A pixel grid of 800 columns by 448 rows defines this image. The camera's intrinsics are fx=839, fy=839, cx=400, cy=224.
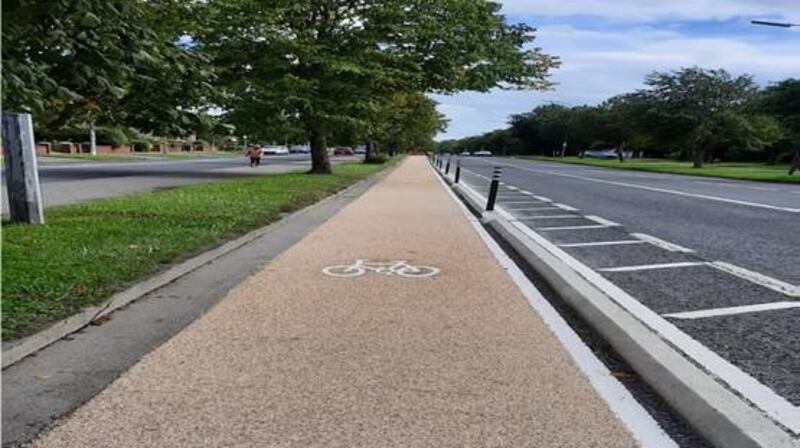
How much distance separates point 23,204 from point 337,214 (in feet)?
20.2

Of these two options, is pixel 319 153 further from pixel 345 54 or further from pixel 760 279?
pixel 760 279

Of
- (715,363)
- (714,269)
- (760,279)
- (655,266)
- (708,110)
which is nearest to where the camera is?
(715,363)

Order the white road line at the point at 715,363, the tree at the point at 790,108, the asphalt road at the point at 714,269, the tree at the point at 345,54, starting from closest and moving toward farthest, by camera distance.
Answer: the white road line at the point at 715,363 < the asphalt road at the point at 714,269 < the tree at the point at 345,54 < the tree at the point at 790,108

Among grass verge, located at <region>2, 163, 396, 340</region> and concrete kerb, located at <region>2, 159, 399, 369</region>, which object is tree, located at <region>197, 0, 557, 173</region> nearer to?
grass verge, located at <region>2, 163, 396, 340</region>

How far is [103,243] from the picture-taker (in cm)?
970

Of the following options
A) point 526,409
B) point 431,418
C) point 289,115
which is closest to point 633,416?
point 526,409

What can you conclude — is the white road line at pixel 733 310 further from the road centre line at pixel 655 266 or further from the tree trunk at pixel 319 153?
the tree trunk at pixel 319 153

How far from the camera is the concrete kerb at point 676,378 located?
3.80m

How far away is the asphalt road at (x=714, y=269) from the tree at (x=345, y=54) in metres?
10.5

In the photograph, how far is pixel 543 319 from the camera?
261 inches

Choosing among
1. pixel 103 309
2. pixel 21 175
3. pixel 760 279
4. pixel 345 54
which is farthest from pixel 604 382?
pixel 345 54

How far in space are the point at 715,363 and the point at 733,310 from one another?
6.25 ft

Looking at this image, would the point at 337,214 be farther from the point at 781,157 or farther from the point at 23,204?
the point at 781,157

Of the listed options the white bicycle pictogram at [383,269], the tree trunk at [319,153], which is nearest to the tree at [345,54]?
the tree trunk at [319,153]
